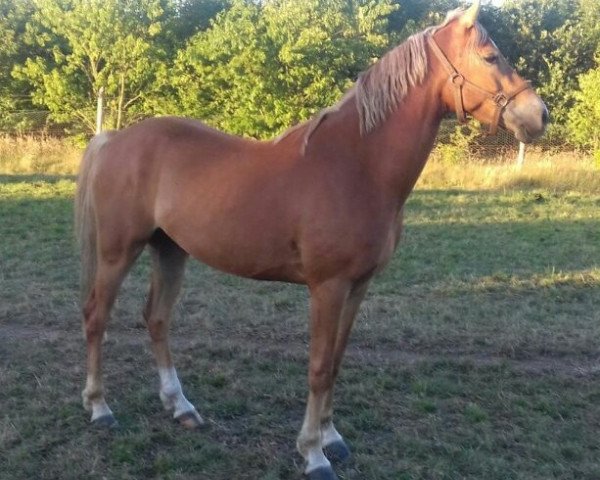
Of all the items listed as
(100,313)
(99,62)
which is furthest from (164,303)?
(99,62)

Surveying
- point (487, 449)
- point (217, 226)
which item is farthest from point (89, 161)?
point (487, 449)

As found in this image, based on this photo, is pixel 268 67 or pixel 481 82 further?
pixel 268 67

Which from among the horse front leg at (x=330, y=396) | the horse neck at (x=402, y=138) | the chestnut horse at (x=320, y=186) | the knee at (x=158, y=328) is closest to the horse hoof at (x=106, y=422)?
the chestnut horse at (x=320, y=186)

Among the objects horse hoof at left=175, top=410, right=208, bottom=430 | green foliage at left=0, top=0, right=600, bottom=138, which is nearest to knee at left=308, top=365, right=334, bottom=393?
horse hoof at left=175, top=410, right=208, bottom=430

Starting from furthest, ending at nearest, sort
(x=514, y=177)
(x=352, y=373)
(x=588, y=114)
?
(x=588, y=114) → (x=514, y=177) → (x=352, y=373)

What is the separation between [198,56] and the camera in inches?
773

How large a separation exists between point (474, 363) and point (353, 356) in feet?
2.86

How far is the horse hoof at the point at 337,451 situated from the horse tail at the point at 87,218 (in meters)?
1.76

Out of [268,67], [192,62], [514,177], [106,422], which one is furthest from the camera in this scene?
[192,62]

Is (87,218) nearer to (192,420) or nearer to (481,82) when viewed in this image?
(192,420)

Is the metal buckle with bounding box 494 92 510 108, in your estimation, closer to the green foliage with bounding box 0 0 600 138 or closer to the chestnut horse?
the chestnut horse

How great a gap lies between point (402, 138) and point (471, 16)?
2.09 ft

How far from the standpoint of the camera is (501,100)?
9.93ft

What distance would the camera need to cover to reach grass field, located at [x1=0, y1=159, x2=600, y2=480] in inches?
135
